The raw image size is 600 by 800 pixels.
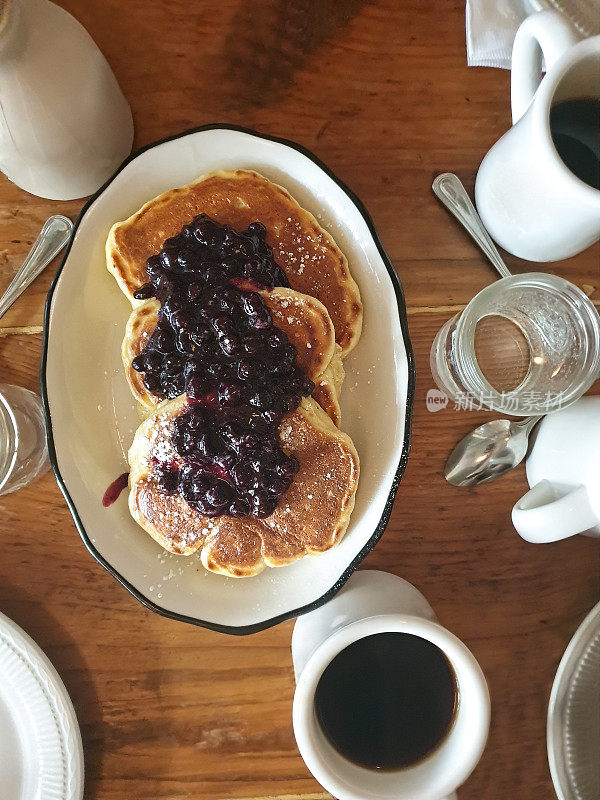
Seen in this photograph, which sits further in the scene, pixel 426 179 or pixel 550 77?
pixel 426 179

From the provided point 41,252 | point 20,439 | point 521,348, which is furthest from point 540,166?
point 20,439

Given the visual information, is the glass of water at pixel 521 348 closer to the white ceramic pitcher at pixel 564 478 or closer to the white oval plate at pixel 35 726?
the white ceramic pitcher at pixel 564 478

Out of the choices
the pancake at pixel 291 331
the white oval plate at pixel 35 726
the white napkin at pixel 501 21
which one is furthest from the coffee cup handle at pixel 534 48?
the white oval plate at pixel 35 726

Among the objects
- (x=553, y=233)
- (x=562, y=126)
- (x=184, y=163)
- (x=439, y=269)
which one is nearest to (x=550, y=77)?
(x=562, y=126)

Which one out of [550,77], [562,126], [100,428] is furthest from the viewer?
[100,428]

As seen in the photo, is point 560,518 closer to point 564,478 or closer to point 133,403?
point 564,478

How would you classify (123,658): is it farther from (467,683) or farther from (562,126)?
(562,126)

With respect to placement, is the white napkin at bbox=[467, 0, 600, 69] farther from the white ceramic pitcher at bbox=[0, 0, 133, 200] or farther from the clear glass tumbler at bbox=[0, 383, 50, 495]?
the clear glass tumbler at bbox=[0, 383, 50, 495]
